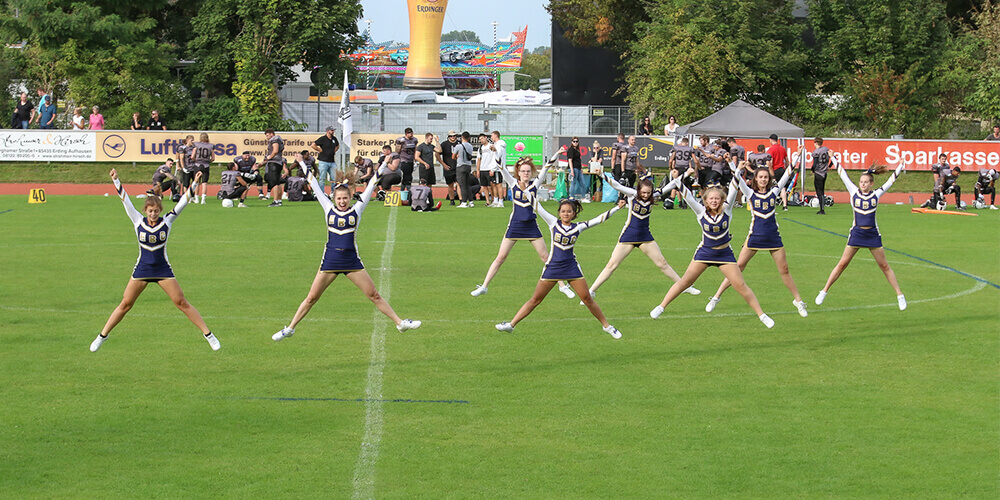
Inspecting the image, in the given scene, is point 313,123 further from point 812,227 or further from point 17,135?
point 812,227

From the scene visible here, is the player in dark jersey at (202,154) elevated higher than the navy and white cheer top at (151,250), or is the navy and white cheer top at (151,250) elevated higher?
the player in dark jersey at (202,154)

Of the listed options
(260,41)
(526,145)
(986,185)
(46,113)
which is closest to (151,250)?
(526,145)

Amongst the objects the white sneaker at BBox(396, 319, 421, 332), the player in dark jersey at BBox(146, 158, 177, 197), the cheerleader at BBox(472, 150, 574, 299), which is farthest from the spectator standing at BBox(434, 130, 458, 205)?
the white sneaker at BBox(396, 319, 421, 332)

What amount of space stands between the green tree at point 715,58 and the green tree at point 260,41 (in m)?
13.4

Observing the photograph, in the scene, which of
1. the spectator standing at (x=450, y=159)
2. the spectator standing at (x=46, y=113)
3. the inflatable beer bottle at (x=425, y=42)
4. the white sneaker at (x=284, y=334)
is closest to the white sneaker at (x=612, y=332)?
the white sneaker at (x=284, y=334)

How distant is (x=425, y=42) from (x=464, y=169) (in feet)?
105

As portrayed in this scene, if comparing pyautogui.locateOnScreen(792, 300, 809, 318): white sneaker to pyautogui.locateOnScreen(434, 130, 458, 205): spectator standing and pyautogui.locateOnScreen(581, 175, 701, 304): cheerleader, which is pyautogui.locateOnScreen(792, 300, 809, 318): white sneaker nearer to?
pyautogui.locateOnScreen(581, 175, 701, 304): cheerleader

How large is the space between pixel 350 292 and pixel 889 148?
26.9 m

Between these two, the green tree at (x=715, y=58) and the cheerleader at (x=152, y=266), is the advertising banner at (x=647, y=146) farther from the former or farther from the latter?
the cheerleader at (x=152, y=266)

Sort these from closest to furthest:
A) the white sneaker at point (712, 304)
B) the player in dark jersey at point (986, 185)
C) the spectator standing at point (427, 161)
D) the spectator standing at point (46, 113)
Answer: the white sneaker at point (712, 304) → the spectator standing at point (427, 161) → the player in dark jersey at point (986, 185) → the spectator standing at point (46, 113)

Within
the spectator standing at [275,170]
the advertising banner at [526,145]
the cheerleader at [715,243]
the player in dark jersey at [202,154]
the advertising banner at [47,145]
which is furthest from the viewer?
the advertising banner at [526,145]

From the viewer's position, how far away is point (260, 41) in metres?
45.8

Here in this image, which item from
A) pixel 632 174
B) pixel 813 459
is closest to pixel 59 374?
pixel 813 459

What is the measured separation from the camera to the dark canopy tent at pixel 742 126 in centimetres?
3406
